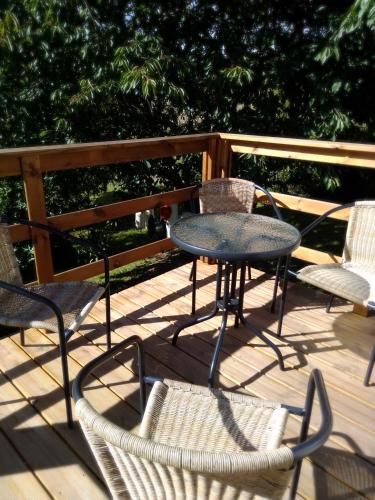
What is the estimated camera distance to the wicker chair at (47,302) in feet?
5.21

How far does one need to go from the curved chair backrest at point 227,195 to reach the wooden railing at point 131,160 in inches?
11.4

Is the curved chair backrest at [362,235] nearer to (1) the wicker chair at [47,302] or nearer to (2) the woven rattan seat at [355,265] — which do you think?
(2) the woven rattan seat at [355,265]

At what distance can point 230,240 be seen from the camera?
6.13 ft

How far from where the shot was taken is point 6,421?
1690 millimetres

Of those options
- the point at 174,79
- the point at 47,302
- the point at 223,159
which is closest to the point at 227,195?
the point at 223,159

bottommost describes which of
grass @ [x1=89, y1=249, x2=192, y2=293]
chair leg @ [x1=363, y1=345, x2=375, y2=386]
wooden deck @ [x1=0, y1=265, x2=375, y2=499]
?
grass @ [x1=89, y1=249, x2=192, y2=293]

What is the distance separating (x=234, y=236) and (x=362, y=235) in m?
0.90

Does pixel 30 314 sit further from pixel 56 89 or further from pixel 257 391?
pixel 56 89

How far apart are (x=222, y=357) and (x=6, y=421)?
43.3 inches

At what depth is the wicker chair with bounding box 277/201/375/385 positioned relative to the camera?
2.06 m

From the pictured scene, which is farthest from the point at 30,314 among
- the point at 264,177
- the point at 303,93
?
the point at 303,93

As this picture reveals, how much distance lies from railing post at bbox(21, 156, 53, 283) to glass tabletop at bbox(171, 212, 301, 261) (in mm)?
771

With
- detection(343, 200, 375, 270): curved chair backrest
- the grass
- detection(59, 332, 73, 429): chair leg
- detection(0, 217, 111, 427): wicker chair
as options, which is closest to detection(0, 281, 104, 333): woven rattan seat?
detection(0, 217, 111, 427): wicker chair

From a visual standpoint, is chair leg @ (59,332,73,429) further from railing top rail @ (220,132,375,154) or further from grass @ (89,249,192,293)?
grass @ (89,249,192,293)
